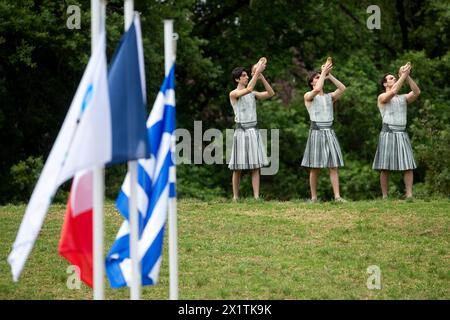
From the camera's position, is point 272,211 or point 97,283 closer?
point 97,283

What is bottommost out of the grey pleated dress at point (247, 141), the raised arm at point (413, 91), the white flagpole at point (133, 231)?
the white flagpole at point (133, 231)

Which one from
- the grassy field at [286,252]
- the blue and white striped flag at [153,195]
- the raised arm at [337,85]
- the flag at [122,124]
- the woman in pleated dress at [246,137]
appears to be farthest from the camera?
the woman in pleated dress at [246,137]

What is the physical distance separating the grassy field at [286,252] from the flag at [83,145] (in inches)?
135

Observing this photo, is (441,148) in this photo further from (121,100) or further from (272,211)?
(121,100)

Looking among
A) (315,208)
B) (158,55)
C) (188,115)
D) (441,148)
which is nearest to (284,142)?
(188,115)

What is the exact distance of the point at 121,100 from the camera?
873cm

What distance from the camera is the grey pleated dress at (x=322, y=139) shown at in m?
17.2

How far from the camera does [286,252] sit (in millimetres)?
13711

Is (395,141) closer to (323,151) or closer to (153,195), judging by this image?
(323,151)

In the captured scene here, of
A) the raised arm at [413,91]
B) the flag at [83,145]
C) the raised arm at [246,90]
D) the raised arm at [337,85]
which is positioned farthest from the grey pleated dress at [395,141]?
the flag at [83,145]

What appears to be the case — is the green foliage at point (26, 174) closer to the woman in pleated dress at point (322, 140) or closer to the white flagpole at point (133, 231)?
the woman in pleated dress at point (322, 140)

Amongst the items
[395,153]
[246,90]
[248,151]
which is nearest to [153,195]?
[246,90]

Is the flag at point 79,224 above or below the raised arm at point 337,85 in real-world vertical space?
below

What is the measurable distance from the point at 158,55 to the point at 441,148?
7.50m
